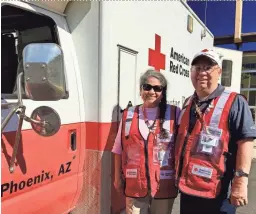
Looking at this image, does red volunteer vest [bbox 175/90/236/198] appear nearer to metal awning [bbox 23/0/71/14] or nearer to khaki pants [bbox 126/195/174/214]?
khaki pants [bbox 126/195/174/214]

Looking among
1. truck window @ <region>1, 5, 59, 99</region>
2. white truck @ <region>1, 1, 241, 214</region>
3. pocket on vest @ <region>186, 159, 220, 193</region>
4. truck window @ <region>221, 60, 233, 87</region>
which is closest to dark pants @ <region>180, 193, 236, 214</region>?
pocket on vest @ <region>186, 159, 220, 193</region>

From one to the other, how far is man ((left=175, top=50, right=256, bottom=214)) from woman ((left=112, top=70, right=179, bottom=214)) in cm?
14

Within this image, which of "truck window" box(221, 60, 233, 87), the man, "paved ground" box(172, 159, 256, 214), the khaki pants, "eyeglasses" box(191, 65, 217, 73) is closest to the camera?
the man

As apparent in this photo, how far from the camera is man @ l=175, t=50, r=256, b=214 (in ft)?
6.26

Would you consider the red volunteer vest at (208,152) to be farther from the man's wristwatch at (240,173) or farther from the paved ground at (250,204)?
the paved ground at (250,204)

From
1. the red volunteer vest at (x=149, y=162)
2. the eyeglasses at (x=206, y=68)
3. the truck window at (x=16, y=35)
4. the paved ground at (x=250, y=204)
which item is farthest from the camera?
the paved ground at (x=250, y=204)

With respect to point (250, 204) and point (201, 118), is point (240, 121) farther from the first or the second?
point (250, 204)

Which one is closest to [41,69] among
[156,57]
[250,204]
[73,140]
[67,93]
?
[67,93]

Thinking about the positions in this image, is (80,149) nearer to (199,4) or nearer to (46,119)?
(46,119)

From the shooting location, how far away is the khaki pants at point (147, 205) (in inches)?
90.2

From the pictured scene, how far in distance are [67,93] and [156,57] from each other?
4.26ft

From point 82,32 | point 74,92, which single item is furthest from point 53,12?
point 74,92

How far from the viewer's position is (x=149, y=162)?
7.16ft

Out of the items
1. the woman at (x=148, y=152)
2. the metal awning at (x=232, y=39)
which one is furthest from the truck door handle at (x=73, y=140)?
the metal awning at (x=232, y=39)
